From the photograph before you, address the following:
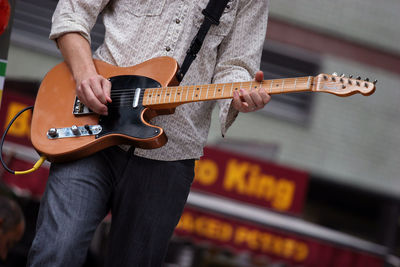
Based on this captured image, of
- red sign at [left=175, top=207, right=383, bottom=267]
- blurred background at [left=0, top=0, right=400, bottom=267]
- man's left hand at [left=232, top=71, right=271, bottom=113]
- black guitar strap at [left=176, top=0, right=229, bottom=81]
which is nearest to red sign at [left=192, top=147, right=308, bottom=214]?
red sign at [left=175, top=207, right=383, bottom=267]

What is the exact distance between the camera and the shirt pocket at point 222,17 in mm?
2393

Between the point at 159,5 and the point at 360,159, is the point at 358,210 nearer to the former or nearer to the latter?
the point at 360,159

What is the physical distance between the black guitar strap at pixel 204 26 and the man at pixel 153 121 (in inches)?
1.9

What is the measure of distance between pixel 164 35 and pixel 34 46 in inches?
237

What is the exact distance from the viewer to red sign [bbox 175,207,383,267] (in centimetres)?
557

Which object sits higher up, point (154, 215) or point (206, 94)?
point (206, 94)

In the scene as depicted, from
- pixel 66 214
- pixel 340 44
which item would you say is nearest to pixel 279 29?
pixel 340 44

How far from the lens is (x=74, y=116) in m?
2.27

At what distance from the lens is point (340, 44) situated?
8609 mm

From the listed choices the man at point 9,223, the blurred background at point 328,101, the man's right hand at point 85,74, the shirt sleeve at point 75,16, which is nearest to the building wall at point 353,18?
the blurred background at point 328,101

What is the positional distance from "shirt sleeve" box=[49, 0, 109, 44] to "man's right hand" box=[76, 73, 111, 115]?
236 mm

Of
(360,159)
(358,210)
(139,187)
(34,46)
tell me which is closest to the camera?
(139,187)

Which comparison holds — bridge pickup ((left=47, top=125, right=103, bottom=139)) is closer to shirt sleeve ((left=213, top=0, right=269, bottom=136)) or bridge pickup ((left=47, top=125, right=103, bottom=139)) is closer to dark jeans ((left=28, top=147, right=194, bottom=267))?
dark jeans ((left=28, top=147, right=194, bottom=267))

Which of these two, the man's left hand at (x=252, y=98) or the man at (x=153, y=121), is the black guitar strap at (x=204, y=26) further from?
the man's left hand at (x=252, y=98)
